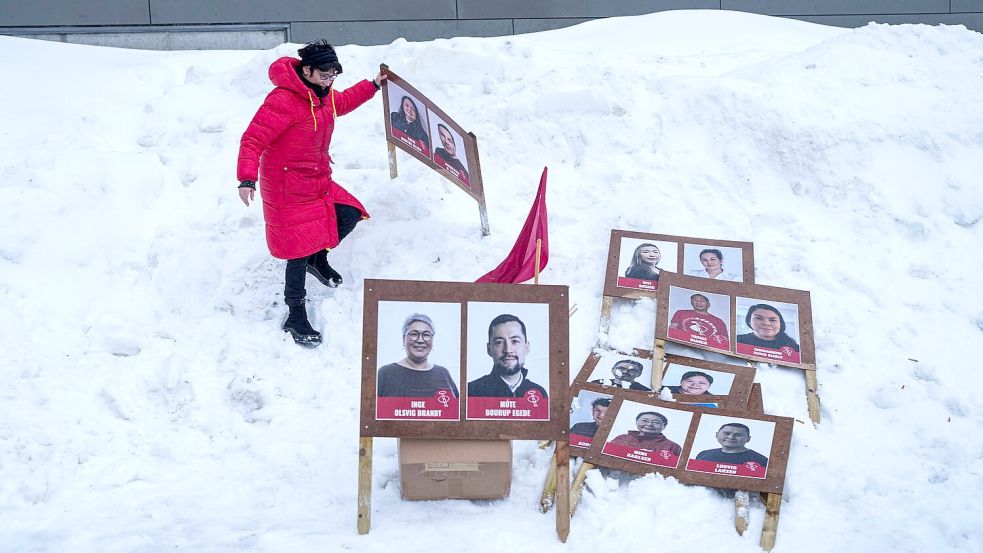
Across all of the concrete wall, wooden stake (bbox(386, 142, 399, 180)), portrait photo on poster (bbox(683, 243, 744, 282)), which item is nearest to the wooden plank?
portrait photo on poster (bbox(683, 243, 744, 282))

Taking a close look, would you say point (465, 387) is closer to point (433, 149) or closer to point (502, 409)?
point (502, 409)

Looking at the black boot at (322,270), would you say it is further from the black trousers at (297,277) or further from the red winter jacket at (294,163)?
the red winter jacket at (294,163)

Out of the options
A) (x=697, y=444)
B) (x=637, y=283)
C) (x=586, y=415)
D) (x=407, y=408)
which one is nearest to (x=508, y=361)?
(x=407, y=408)

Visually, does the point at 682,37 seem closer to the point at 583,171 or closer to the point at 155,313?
the point at 583,171

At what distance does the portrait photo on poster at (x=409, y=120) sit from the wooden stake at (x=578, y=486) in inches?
96.2

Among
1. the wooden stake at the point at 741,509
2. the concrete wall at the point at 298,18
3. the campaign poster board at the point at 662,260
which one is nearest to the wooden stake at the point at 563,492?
the wooden stake at the point at 741,509

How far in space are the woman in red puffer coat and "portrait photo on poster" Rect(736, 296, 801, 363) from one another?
2.62 metres

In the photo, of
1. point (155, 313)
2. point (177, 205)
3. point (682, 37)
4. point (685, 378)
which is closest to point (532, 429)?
point (685, 378)

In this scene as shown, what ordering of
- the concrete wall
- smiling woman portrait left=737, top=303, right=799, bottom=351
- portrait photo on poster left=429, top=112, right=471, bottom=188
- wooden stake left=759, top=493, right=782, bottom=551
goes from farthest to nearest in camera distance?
the concrete wall → portrait photo on poster left=429, top=112, right=471, bottom=188 → smiling woman portrait left=737, top=303, right=799, bottom=351 → wooden stake left=759, top=493, right=782, bottom=551

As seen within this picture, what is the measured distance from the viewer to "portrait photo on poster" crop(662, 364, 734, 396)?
18.0 ft

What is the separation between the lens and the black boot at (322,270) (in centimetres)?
Answer: 632

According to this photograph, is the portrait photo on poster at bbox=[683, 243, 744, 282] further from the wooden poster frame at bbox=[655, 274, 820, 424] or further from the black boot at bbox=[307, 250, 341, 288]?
the black boot at bbox=[307, 250, 341, 288]

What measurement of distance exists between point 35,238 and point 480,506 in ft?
12.0

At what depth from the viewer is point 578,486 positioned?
4844mm
